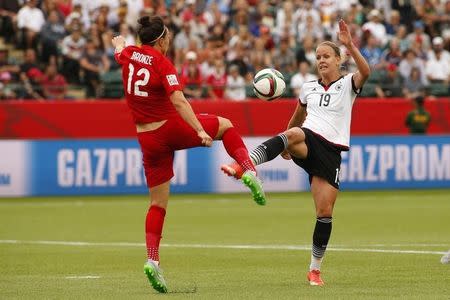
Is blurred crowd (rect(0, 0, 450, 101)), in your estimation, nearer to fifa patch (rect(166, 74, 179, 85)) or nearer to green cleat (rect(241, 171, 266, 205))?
fifa patch (rect(166, 74, 179, 85))

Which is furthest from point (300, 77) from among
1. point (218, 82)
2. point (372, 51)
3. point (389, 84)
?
point (372, 51)

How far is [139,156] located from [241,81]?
14.2 feet

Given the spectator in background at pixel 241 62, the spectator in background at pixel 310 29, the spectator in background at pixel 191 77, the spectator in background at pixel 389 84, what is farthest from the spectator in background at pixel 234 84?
the spectator in background at pixel 389 84

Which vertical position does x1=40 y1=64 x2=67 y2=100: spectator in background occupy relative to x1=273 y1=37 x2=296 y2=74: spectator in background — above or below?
below

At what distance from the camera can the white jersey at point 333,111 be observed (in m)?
11.2

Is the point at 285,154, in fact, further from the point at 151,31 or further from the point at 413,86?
the point at 413,86

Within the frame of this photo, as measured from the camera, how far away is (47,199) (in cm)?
2416

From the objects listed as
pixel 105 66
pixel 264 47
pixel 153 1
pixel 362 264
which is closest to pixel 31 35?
pixel 105 66

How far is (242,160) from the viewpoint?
10602 millimetres

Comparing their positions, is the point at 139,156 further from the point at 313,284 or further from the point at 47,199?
the point at 313,284

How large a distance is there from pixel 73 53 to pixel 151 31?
660 inches

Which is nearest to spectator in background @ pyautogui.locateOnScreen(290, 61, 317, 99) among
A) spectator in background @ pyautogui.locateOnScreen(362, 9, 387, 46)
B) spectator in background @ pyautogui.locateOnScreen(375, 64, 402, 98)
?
spectator in background @ pyautogui.locateOnScreen(375, 64, 402, 98)

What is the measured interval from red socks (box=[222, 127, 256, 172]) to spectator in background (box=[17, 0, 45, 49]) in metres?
17.0

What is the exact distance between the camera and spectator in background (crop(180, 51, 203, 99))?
1064 inches
